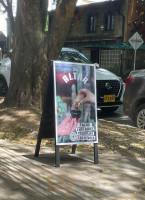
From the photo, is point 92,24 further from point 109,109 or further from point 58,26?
point 58,26

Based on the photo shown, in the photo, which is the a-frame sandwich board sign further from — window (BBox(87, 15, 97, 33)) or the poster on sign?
window (BBox(87, 15, 97, 33))

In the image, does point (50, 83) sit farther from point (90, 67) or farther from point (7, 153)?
point (7, 153)

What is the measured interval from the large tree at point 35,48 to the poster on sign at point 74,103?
298 centimetres

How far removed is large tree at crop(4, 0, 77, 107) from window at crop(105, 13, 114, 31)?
2711cm

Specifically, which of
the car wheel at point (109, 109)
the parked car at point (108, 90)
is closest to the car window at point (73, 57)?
the parked car at point (108, 90)

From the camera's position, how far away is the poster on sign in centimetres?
532

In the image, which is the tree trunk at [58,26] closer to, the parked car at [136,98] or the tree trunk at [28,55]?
the tree trunk at [28,55]

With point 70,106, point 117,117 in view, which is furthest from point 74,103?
point 117,117

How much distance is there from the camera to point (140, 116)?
8742mm

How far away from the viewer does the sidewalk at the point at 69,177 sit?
4117 millimetres

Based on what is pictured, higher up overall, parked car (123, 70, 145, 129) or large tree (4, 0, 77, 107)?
large tree (4, 0, 77, 107)

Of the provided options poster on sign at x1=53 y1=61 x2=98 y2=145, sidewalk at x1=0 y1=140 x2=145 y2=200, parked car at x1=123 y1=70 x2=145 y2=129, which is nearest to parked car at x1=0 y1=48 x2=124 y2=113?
parked car at x1=123 y1=70 x2=145 y2=129

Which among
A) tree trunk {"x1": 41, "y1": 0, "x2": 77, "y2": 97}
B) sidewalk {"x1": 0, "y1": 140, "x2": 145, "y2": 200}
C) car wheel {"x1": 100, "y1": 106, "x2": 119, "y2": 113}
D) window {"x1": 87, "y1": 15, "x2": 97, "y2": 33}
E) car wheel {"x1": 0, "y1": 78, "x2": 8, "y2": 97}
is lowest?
car wheel {"x1": 100, "y1": 106, "x2": 119, "y2": 113}

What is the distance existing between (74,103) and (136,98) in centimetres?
359
